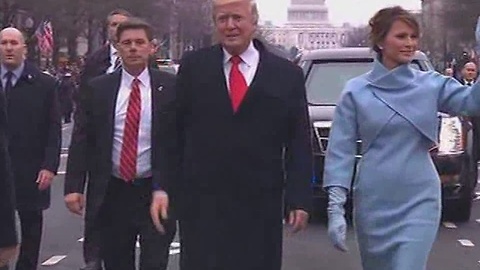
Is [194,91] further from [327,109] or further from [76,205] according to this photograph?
[327,109]

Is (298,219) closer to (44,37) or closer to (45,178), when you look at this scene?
(45,178)

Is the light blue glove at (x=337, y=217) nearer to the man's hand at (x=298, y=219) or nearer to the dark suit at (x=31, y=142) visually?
the man's hand at (x=298, y=219)

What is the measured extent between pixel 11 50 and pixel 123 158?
1.94 metres

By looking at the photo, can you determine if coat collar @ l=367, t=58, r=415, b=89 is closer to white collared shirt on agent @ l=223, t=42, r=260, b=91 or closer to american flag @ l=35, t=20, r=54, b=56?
white collared shirt on agent @ l=223, t=42, r=260, b=91

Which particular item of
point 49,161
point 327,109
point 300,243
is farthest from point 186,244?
point 327,109

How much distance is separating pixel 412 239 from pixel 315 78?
9.12m

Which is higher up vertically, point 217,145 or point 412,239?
point 217,145

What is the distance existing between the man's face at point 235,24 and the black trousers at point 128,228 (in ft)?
5.22

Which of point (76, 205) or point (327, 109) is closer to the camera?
point (76, 205)

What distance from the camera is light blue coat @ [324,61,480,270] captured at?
20.5ft

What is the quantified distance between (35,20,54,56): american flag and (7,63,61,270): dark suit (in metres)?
39.4

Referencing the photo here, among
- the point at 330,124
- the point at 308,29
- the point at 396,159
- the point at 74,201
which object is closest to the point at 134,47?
the point at 74,201

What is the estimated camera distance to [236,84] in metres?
6.32

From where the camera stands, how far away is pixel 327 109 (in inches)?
566
